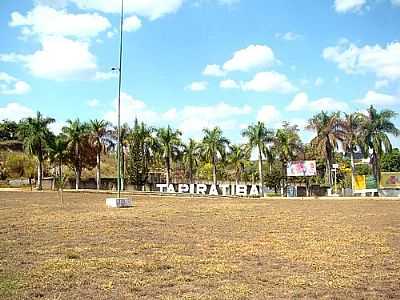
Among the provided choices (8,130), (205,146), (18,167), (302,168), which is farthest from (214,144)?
(8,130)

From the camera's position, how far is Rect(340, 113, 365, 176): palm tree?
6475cm

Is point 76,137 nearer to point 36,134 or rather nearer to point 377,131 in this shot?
point 36,134

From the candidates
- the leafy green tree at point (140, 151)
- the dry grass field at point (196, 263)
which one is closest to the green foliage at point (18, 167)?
the leafy green tree at point (140, 151)

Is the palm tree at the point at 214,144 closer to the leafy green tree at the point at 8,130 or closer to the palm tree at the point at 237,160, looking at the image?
the palm tree at the point at 237,160

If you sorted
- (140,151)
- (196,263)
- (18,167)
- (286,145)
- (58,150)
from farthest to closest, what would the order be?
(18,167)
(140,151)
(58,150)
(286,145)
(196,263)

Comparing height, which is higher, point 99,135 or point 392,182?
point 99,135

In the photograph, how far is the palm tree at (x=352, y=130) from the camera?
212 feet

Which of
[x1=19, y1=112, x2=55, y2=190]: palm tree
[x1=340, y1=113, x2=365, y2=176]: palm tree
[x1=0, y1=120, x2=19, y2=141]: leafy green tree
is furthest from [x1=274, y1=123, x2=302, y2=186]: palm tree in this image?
[x1=0, y1=120, x2=19, y2=141]: leafy green tree

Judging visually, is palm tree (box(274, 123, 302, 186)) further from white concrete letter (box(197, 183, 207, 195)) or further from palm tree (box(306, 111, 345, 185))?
white concrete letter (box(197, 183, 207, 195))

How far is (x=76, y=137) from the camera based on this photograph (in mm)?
78750

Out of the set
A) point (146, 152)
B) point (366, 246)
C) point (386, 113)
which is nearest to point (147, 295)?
point (366, 246)

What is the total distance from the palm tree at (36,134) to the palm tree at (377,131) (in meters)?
44.8

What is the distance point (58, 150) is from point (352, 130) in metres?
43.7

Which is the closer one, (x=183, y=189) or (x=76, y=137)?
(x=183, y=189)
